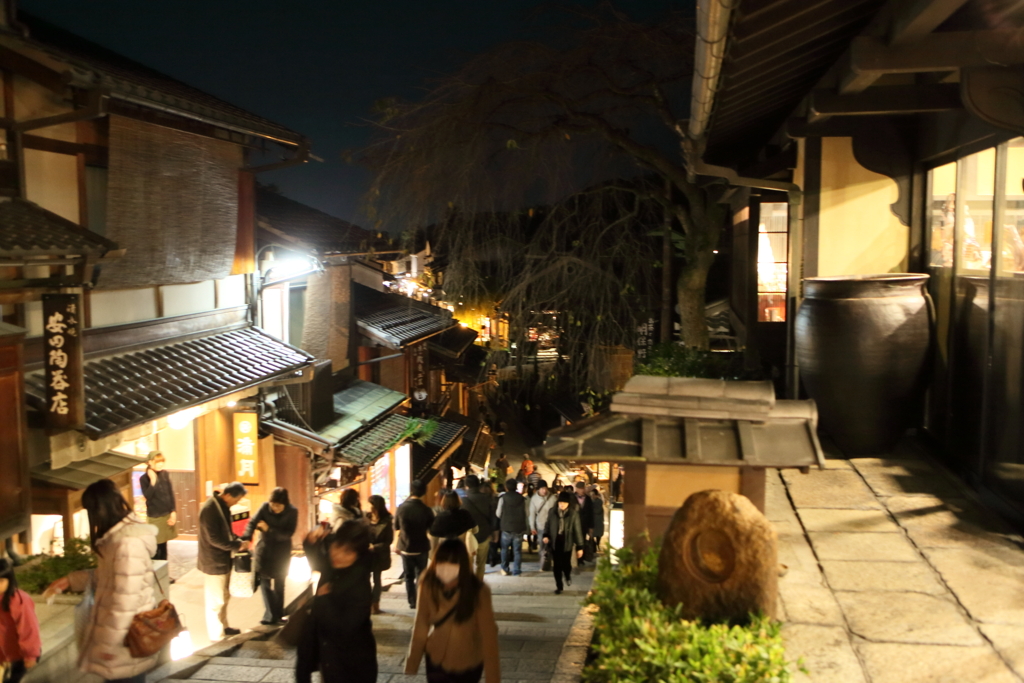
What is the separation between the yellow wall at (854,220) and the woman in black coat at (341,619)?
7079mm

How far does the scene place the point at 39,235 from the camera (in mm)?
7535


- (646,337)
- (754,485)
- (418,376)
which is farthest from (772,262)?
(418,376)

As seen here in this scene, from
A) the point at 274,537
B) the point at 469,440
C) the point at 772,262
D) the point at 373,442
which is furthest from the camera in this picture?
the point at 469,440

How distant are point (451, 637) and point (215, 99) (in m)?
11.7

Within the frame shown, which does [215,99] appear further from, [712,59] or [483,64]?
[712,59]

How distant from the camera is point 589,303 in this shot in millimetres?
14656

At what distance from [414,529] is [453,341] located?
57.0ft

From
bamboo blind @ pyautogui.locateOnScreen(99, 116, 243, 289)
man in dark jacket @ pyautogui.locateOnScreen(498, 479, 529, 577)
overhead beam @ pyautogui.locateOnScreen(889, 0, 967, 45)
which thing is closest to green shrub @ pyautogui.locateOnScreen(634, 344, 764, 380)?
man in dark jacket @ pyautogui.locateOnScreen(498, 479, 529, 577)

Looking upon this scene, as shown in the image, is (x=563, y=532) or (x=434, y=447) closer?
(x=563, y=532)

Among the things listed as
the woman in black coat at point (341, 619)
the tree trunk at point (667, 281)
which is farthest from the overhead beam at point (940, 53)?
the tree trunk at point (667, 281)

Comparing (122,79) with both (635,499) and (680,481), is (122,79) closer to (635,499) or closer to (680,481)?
(635,499)

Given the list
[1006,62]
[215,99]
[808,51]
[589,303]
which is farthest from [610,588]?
[215,99]

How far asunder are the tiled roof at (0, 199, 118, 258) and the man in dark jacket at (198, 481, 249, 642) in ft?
10.0

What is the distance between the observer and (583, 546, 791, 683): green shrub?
4.05 m
